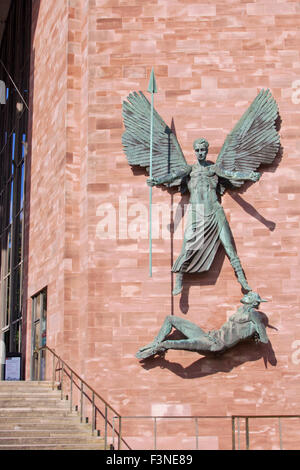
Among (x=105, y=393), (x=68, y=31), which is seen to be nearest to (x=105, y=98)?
(x=68, y=31)

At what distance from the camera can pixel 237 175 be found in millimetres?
16938

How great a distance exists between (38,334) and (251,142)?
745 cm

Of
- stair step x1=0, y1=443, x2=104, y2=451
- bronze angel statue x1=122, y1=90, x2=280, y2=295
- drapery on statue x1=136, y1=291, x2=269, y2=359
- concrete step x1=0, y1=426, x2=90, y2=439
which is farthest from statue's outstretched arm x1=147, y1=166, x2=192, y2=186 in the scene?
stair step x1=0, y1=443, x2=104, y2=451

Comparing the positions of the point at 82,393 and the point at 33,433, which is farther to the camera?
the point at 82,393

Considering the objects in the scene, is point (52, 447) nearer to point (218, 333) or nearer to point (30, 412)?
point (30, 412)

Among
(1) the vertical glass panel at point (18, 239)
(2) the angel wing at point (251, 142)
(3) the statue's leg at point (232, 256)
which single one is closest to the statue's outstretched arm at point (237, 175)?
(2) the angel wing at point (251, 142)

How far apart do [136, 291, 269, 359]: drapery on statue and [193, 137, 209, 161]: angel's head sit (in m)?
3.05

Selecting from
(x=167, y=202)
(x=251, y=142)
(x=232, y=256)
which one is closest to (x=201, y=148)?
(x=251, y=142)

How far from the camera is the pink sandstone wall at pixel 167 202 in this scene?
54.4ft

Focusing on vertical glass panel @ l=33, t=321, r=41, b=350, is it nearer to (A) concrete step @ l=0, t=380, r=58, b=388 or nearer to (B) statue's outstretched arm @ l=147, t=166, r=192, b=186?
(A) concrete step @ l=0, t=380, r=58, b=388

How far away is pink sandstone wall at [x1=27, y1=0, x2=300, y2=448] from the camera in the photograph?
1658cm

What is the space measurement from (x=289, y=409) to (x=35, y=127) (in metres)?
10.9
